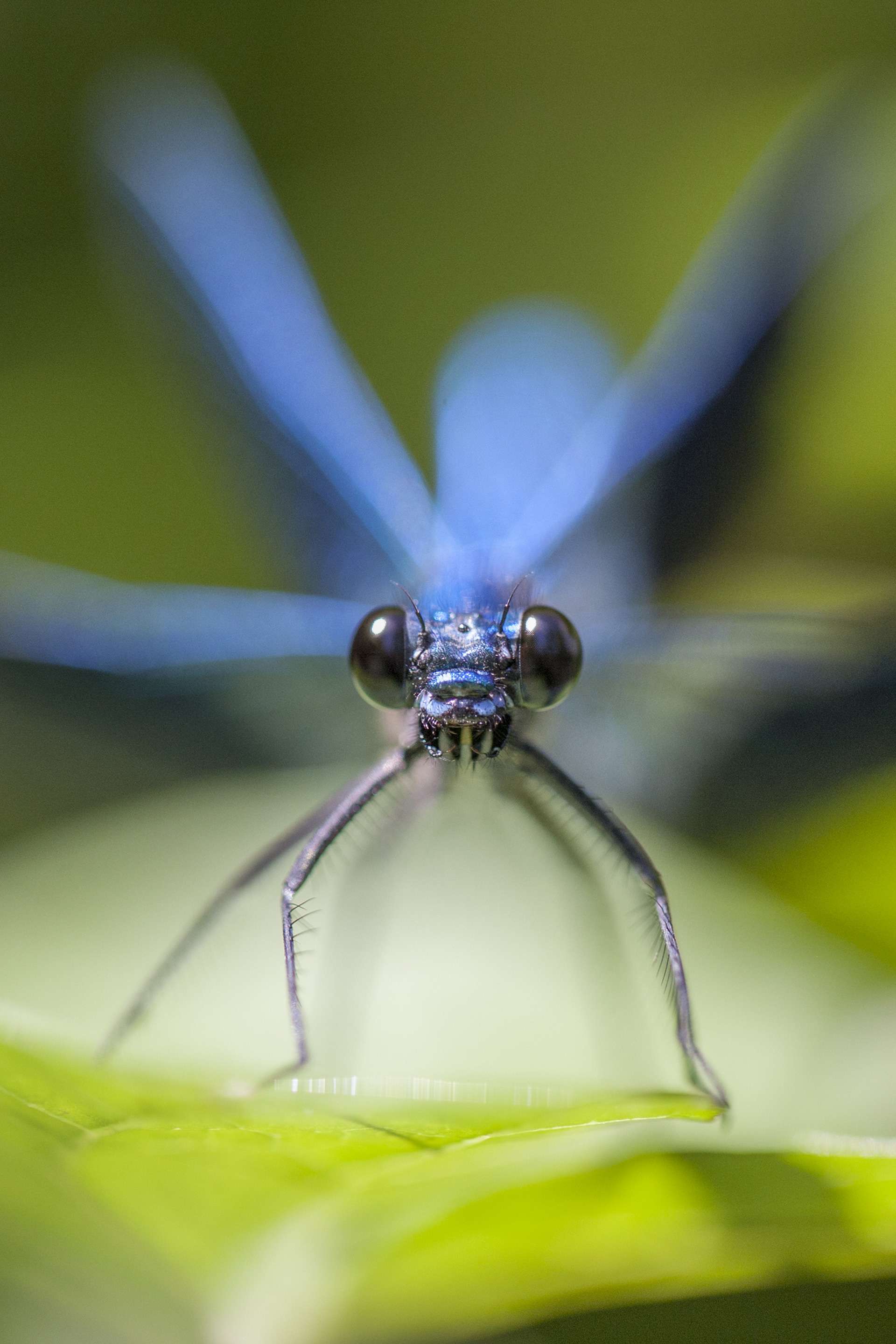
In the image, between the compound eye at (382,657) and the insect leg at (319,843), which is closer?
the insect leg at (319,843)

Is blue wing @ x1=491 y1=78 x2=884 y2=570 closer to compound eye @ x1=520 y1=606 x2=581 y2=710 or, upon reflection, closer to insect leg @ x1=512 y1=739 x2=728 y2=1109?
compound eye @ x1=520 y1=606 x2=581 y2=710

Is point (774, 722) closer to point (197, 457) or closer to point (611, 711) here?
point (611, 711)

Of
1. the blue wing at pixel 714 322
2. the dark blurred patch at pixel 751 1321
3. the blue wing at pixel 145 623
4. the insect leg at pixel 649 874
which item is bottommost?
the dark blurred patch at pixel 751 1321

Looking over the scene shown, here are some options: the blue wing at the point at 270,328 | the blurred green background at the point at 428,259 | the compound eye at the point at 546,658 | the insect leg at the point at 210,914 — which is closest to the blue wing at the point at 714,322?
the blurred green background at the point at 428,259

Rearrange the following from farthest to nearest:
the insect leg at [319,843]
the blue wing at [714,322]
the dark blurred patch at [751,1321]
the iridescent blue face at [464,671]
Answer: the blue wing at [714,322], the iridescent blue face at [464,671], the insect leg at [319,843], the dark blurred patch at [751,1321]

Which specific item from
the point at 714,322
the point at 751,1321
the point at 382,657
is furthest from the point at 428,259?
the point at 751,1321

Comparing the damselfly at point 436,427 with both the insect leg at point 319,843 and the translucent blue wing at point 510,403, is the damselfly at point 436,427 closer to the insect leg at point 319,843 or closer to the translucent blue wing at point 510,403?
the translucent blue wing at point 510,403

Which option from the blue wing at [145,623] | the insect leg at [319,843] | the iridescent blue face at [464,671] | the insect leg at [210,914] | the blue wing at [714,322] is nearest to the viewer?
the insect leg at [319,843]
